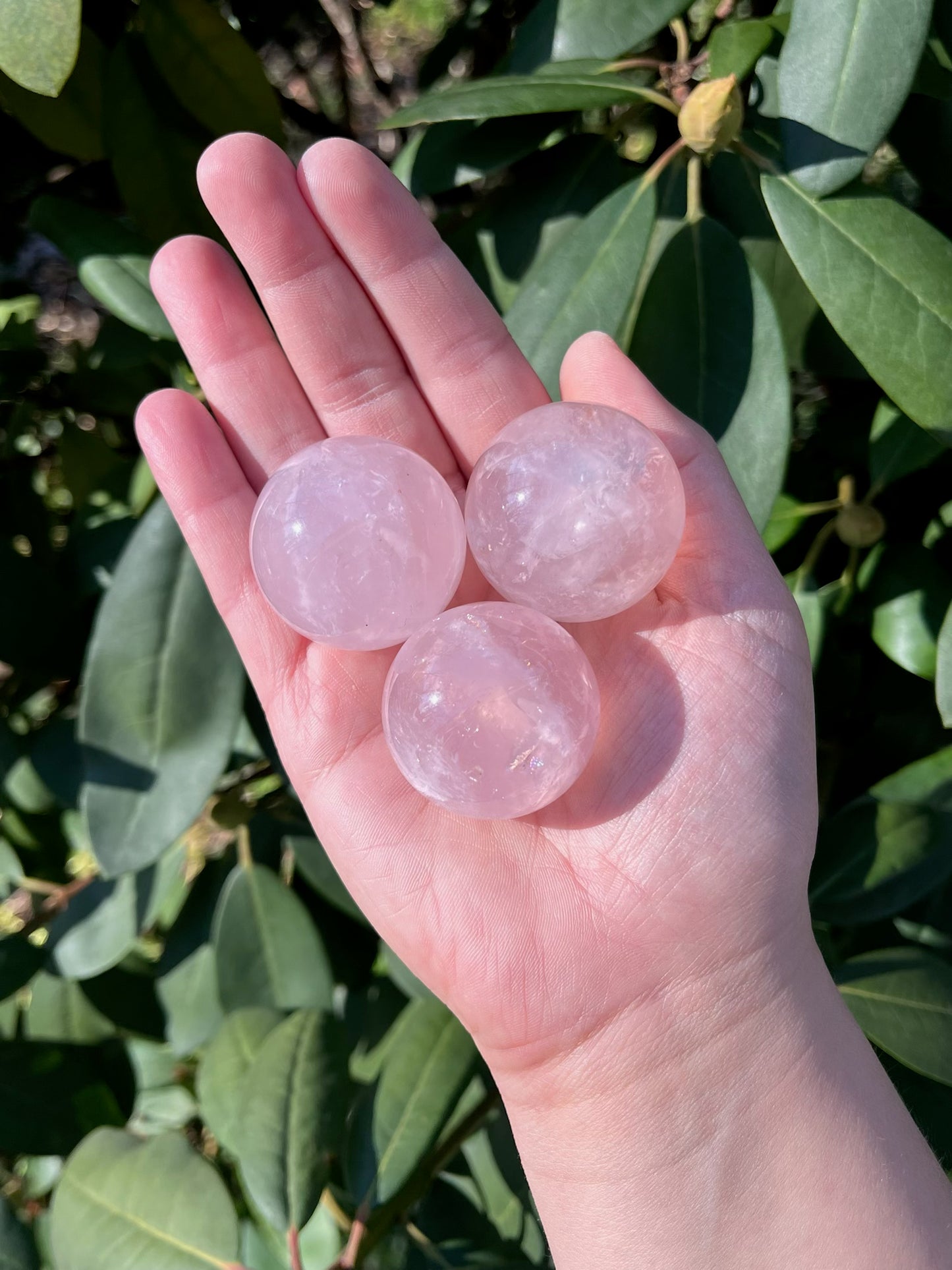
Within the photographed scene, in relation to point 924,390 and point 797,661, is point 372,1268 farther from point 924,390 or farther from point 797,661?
point 924,390

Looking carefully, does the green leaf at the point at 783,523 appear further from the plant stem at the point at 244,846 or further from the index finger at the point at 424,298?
the plant stem at the point at 244,846

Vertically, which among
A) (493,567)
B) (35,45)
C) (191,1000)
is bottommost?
(191,1000)

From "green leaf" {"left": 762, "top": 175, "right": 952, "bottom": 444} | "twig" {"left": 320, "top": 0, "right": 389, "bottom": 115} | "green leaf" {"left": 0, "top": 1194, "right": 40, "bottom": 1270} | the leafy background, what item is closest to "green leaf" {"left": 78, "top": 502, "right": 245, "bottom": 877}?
the leafy background

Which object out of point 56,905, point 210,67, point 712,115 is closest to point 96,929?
point 56,905

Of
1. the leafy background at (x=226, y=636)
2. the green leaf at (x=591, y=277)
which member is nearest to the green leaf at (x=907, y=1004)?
the leafy background at (x=226, y=636)

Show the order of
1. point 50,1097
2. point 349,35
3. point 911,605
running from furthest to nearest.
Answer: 1. point 349,35
2. point 50,1097
3. point 911,605

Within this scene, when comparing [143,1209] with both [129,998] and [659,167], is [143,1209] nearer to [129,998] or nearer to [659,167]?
[129,998]
